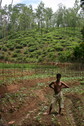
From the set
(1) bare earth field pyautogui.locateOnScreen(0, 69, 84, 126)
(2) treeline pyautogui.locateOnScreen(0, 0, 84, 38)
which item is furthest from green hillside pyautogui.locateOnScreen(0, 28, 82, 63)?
(1) bare earth field pyautogui.locateOnScreen(0, 69, 84, 126)

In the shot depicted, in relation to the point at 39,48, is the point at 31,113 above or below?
below

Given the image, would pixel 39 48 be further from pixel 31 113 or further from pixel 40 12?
pixel 31 113

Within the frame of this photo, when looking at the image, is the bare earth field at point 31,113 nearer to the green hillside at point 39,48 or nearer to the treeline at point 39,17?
the green hillside at point 39,48

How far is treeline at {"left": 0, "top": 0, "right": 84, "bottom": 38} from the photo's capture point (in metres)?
64.0

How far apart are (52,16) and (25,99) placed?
72.2 metres

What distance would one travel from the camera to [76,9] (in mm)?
61188

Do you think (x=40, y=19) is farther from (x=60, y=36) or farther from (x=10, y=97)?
(x=10, y=97)

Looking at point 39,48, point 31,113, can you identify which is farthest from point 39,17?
point 31,113

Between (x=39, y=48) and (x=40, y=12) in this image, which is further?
(x=40, y=12)

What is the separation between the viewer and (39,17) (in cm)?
6825

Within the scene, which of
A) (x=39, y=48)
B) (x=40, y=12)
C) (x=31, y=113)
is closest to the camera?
(x=31, y=113)

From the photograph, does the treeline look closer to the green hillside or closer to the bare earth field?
the green hillside

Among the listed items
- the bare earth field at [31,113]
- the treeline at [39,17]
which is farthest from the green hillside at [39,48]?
the bare earth field at [31,113]

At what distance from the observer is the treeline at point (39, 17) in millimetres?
63969
